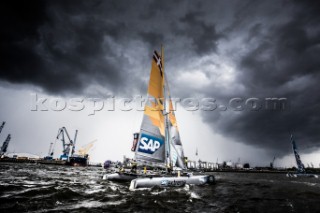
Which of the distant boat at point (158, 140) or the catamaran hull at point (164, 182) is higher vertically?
the distant boat at point (158, 140)

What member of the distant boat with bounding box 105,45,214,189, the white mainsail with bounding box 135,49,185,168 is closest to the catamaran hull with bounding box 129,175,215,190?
the distant boat with bounding box 105,45,214,189

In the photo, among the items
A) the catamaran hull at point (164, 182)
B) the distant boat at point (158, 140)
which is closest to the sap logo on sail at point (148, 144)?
the distant boat at point (158, 140)

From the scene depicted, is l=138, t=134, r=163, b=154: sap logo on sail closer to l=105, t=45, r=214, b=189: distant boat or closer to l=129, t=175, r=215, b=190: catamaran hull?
l=105, t=45, r=214, b=189: distant boat

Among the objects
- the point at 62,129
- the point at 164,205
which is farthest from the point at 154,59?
the point at 62,129

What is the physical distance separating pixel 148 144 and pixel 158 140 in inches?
48.9

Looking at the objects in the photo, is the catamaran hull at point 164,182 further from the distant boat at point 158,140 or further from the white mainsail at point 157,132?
the white mainsail at point 157,132

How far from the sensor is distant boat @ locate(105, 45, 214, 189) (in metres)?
17.5

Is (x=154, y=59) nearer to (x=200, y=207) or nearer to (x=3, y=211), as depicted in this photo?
(x=200, y=207)

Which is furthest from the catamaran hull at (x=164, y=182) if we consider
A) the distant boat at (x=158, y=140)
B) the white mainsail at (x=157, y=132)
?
the white mainsail at (x=157, y=132)

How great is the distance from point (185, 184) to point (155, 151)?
417 centimetres

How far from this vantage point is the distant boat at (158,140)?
17.5m

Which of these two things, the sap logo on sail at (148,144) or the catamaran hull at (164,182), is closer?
the catamaran hull at (164,182)

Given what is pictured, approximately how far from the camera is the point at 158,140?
1841cm

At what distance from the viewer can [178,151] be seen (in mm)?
20297
